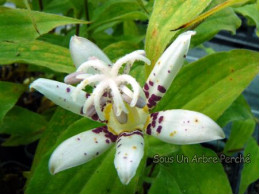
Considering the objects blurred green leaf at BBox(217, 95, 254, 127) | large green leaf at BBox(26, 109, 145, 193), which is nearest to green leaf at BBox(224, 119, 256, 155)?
blurred green leaf at BBox(217, 95, 254, 127)

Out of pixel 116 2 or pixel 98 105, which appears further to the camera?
pixel 116 2

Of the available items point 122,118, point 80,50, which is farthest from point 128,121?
point 80,50

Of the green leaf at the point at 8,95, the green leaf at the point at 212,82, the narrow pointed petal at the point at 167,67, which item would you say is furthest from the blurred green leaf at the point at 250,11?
the green leaf at the point at 8,95

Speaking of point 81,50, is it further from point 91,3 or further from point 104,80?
point 91,3

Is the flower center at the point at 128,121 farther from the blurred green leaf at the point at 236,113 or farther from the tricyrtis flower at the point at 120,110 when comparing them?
the blurred green leaf at the point at 236,113

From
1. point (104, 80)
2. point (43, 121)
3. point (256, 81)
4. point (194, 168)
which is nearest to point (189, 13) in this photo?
point (104, 80)

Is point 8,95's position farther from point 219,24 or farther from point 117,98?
point 219,24
